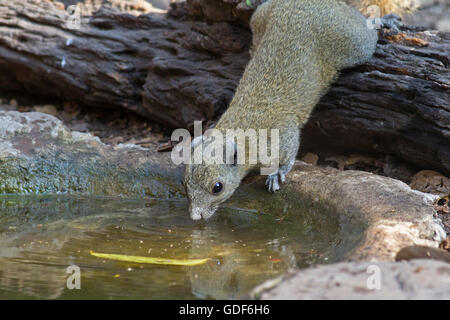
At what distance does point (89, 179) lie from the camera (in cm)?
719

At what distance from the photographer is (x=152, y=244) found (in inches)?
207

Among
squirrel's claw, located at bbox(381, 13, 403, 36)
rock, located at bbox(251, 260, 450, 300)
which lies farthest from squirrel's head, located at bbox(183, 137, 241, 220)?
squirrel's claw, located at bbox(381, 13, 403, 36)

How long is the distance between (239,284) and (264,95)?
3039 millimetres

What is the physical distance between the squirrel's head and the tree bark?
2.12 meters

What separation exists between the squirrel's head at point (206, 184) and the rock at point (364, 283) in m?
2.63

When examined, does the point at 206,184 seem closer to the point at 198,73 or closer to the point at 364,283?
the point at 364,283

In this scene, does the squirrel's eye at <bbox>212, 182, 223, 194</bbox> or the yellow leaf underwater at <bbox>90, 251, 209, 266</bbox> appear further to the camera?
the squirrel's eye at <bbox>212, 182, 223, 194</bbox>

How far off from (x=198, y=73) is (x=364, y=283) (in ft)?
20.4

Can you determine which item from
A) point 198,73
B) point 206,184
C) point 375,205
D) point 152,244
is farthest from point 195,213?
point 198,73

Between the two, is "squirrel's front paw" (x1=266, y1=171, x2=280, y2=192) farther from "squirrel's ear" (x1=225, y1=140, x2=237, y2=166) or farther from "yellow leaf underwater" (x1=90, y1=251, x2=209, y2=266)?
"yellow leaf underwater" (x1=90, y1=251, x2=209, y2=266)

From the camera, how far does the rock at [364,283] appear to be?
3.01 meters

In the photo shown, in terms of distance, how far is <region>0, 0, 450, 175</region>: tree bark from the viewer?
646 cm

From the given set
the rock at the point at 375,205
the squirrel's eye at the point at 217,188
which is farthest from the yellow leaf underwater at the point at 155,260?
the rock at the point at 375,205
